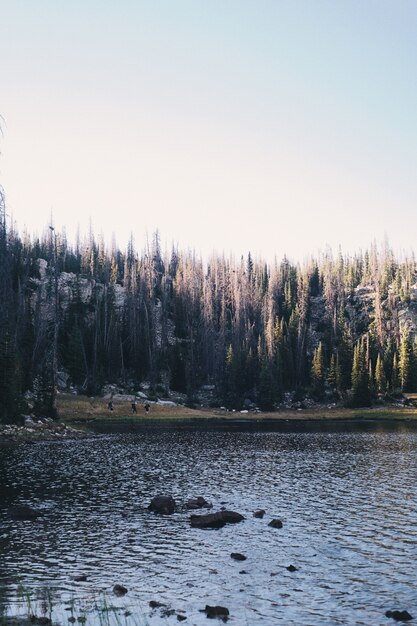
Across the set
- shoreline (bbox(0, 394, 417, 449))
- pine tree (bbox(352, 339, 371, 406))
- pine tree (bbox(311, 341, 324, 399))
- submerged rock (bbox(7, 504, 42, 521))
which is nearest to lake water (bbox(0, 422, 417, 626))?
submerged rock (bbox(7, 504, 42, 521))

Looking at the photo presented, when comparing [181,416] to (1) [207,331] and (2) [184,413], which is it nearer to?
(2) [184,413]

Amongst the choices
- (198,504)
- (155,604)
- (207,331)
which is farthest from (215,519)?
(207,331)

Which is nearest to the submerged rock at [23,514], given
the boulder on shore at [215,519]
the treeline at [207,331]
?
the boulder on shore at [215,519]

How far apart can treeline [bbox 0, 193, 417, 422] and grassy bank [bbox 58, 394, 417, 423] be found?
5204 mm

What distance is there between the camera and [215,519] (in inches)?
995

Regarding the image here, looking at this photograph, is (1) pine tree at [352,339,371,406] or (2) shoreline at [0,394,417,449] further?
(1) pine tree at [352,339,371,406]

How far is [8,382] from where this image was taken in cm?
6438

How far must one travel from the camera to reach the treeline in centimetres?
11175

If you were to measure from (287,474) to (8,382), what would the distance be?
38.4 metres

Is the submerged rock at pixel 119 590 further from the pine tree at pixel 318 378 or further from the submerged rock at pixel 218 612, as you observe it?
the pine tree at pixel 318 378

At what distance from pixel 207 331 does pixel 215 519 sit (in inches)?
4609

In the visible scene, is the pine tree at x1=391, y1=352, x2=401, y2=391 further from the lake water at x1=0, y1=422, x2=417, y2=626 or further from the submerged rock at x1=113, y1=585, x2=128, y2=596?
the submerged rock at x1=113, y1=585, x2=128, y2=596

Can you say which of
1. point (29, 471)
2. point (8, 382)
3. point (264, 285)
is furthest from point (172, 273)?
point (29, 471)

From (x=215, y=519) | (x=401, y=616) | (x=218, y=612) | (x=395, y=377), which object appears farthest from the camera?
(x=395, y=377)
